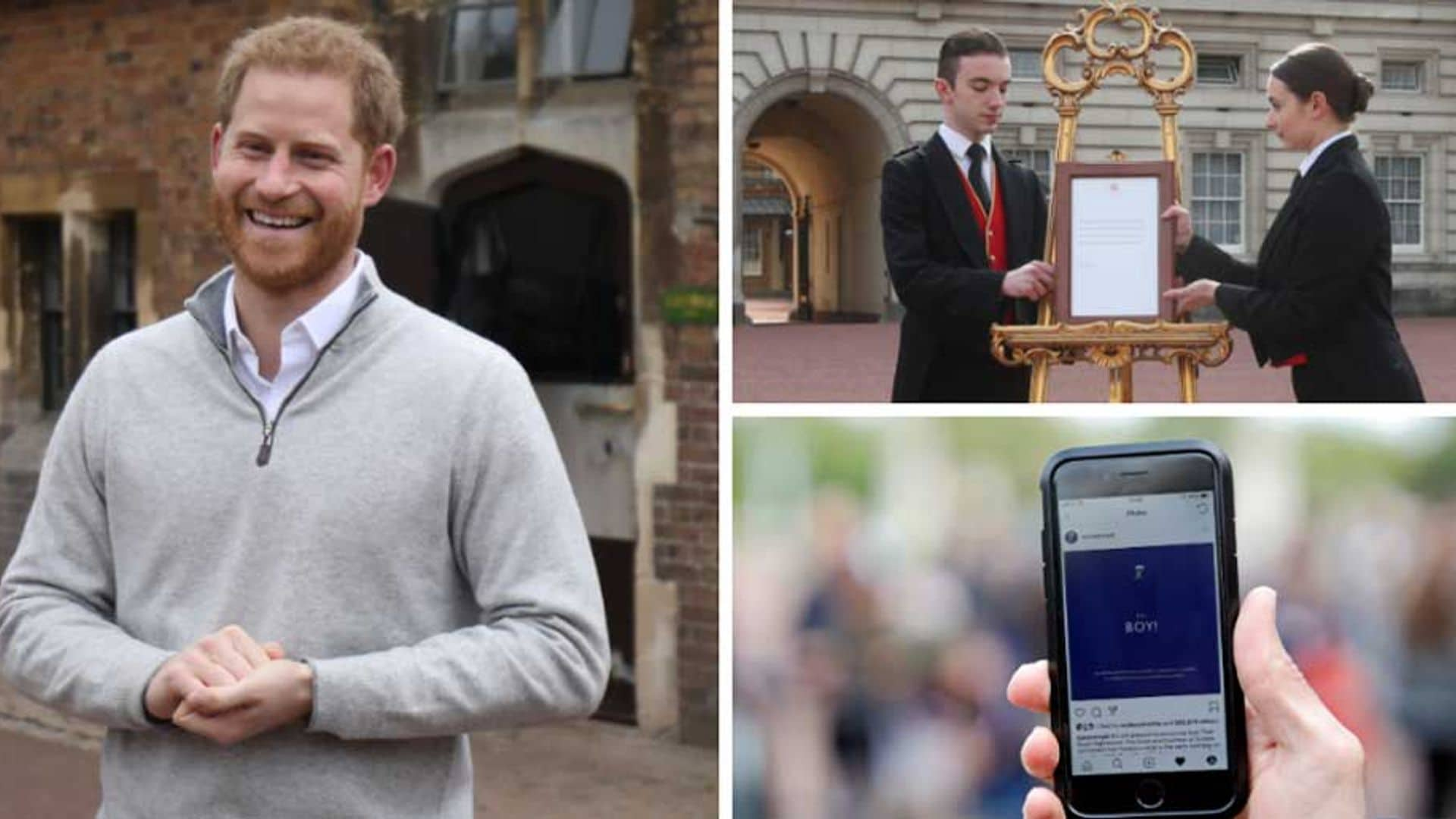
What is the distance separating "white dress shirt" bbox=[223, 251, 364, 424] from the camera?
159cm

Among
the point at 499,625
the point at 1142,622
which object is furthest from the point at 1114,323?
the point at 499,625

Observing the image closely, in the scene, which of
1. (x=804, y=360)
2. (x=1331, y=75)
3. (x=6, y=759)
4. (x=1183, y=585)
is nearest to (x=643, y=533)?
(x=6, y=759)

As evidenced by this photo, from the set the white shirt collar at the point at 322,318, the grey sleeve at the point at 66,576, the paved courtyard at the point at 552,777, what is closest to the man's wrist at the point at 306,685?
the grey sleeve at the point at 66,576

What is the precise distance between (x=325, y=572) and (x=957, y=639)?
1013mm

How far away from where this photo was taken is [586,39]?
177 inches

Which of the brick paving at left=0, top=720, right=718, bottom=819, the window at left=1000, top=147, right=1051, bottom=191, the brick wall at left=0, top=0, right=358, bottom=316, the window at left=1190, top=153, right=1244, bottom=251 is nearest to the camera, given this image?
the window at left=1190, top=153, right=1244, bottom=251

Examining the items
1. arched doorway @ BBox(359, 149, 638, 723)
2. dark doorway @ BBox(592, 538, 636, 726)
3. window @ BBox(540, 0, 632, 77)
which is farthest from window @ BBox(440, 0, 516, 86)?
dark doorway @ BBox(592, 538, 636, 726)

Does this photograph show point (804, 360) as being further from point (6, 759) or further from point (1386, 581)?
point (6, 759)

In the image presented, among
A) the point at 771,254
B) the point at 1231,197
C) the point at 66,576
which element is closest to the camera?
the point at 66,576

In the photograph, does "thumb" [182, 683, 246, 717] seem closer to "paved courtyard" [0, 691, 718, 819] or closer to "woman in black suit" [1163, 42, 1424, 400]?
"woman in black suit" [1163, 42, 1424, 400]

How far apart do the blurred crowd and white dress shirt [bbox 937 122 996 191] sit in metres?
0.38

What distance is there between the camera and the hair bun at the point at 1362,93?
89.2 inches

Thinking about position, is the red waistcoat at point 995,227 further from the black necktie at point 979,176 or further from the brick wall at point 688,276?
the brick wall at point 688,276

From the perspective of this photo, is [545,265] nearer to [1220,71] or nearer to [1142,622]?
[1220,71]
